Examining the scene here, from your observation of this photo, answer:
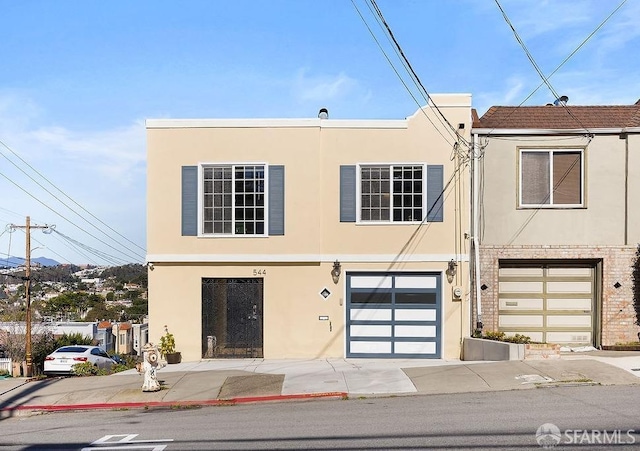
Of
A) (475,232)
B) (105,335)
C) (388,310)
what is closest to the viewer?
(475,232)

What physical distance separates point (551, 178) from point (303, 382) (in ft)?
27.8

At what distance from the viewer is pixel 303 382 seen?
46.7 feet

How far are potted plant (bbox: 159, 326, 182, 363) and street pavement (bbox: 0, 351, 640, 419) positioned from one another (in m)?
0.90

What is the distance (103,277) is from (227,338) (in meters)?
94.0

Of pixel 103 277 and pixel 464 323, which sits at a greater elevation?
pixel 464 323

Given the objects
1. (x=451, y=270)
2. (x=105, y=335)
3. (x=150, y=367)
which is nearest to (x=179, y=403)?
(x=150, y=367)

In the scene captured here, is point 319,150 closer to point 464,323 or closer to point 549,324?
point 464,323

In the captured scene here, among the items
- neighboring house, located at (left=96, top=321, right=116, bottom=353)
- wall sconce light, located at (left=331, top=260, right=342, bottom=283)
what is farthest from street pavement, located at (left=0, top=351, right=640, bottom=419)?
neighboring house, located at (left=96, top=321, right=116, bottom=353)

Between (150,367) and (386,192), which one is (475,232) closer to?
(386,192)

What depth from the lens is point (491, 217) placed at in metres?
17.8

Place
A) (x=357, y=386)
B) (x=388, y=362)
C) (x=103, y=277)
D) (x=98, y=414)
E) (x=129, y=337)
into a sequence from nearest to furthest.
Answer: (x=98, y=414) < (x=357, y=386) < (x=388, y=362) < (x=129, y=337) < (x=103, y=277)

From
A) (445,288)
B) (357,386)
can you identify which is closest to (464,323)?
(445,288)

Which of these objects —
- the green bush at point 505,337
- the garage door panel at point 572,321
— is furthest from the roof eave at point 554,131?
the green bush at point 505,337

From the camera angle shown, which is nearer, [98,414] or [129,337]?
[98,414]
